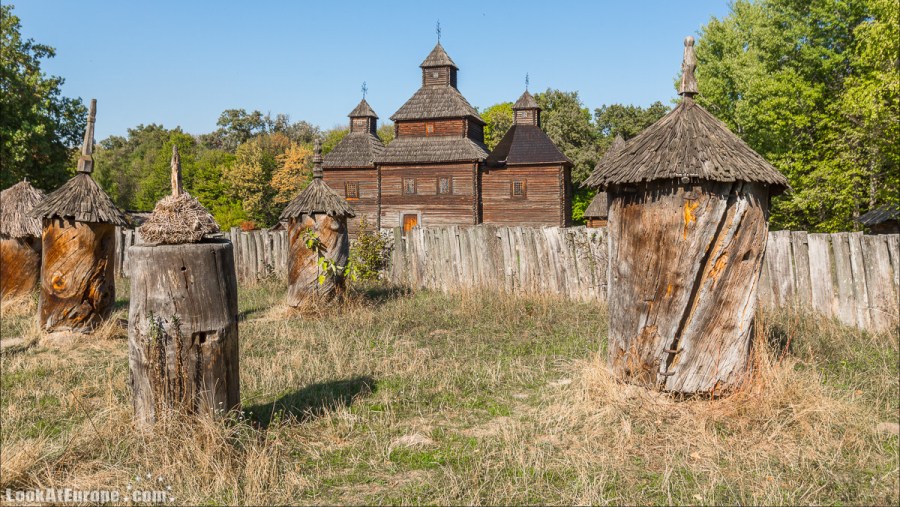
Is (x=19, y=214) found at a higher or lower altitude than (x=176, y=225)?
higher

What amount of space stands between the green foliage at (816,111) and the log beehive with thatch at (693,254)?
54.7ft

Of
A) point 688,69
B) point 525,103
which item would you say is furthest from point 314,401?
point 525,103

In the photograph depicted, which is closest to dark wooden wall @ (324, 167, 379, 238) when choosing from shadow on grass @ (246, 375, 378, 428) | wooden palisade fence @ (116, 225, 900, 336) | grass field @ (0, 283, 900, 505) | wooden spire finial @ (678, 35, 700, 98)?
wooden palisade fence @ (116, 225, 900, 336)

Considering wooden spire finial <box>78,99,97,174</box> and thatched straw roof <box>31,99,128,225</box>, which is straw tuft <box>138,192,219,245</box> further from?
wooden spire finial <box>78,99,97,174</box>

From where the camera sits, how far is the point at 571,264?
41.2 feet

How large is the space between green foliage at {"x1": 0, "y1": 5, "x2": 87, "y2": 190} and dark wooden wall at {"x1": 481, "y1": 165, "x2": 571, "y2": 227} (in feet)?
64.0

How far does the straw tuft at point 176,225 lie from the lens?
455cm

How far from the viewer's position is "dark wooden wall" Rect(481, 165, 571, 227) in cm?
3347

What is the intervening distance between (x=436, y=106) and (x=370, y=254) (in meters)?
19.7

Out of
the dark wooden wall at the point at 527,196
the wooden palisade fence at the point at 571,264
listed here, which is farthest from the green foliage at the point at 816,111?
the wooden palisade fence at the point at 571,264

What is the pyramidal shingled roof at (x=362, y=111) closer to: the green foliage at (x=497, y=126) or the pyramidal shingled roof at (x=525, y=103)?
the pyramidal shingled roof at (x=525, y=103)

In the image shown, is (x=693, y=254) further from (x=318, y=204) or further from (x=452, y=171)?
(x=452, y=171)

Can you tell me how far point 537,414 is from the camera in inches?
219

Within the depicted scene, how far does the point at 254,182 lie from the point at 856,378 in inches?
2070
